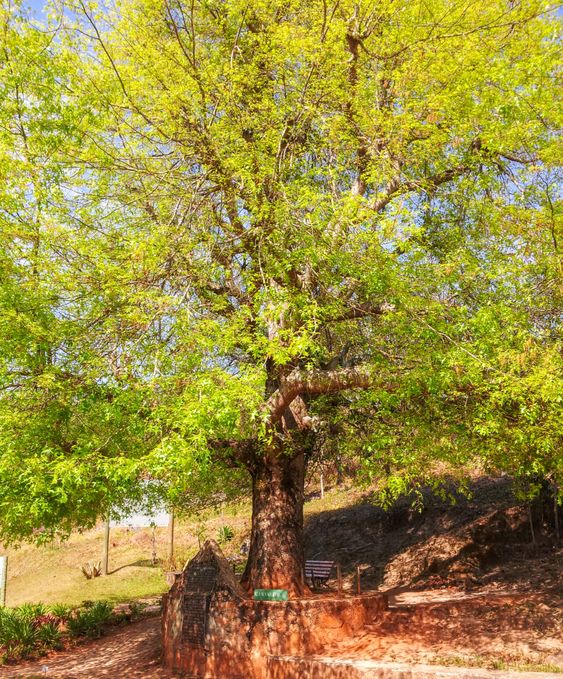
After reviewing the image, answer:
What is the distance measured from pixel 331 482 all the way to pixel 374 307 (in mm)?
19663

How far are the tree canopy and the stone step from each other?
203cm

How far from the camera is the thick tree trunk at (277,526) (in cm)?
1266

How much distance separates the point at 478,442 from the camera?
1083cm

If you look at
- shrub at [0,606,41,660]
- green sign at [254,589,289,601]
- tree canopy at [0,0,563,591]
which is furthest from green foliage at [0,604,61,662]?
green sign at [254,589,289,601]

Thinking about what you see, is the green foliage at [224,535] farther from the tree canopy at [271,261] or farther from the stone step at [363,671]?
the stone step at [363,671]

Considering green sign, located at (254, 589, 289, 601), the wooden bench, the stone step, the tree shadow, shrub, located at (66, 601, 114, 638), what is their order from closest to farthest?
1. the stone step
2. green sign, located at (254, 589, 289, 601)
3. the wooden bench
4. shrub, located at (66, 601, 114, 638)
5. the tree shadow

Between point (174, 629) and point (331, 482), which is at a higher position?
point (331, 482)

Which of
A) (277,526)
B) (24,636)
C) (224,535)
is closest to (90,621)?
(24,636)

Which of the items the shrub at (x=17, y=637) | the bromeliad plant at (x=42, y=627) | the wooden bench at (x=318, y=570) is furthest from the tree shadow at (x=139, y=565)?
the wooden bench at (x=318, y=570)

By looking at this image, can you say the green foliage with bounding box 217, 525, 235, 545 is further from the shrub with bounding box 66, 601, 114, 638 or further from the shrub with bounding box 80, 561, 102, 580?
the shrub with bounding box 66, 601, 114, 638

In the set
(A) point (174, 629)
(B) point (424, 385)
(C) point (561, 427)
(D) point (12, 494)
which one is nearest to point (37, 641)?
(A) point (174, 629)

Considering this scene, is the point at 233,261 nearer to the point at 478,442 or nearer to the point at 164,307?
the point at 164,307

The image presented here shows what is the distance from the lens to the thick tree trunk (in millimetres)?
12664

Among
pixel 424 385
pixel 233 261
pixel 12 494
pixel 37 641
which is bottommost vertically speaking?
pixel 37 641
